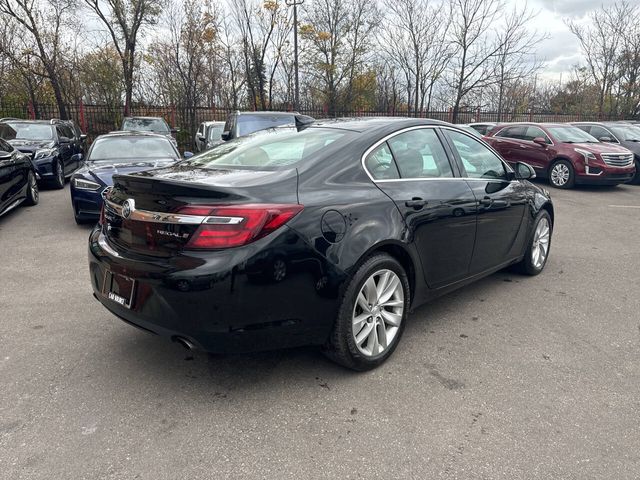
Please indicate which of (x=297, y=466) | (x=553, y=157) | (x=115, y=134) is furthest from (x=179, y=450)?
(x=553, y=157)

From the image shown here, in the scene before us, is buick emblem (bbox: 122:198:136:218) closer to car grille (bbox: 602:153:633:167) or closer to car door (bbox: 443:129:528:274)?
car door (bbox: 443:129:528:274)

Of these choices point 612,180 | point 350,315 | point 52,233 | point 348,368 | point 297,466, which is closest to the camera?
point 297,466

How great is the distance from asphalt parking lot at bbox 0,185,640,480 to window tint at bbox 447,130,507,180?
3.75 feet

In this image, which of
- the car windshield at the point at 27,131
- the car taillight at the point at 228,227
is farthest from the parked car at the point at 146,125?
the car taillight at the point at 228,227

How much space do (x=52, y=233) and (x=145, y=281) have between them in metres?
5.15

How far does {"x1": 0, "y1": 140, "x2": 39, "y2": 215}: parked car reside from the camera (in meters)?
7.08

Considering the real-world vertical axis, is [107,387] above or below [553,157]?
below

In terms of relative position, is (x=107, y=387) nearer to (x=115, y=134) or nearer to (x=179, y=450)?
(x=179, y=450)

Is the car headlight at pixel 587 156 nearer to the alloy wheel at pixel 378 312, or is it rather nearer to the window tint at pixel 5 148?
the alloy wheel at pixel 378 312

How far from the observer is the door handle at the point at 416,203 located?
3.14 meters

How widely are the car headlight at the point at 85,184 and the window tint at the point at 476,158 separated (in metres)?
5.12

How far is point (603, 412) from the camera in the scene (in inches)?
102

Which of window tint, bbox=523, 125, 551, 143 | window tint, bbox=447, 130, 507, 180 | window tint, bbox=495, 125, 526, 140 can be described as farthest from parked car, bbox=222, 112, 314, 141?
window tint, bbox=447, 130, 507, 180

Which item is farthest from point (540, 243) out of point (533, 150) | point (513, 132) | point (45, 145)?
point (45, 145)
